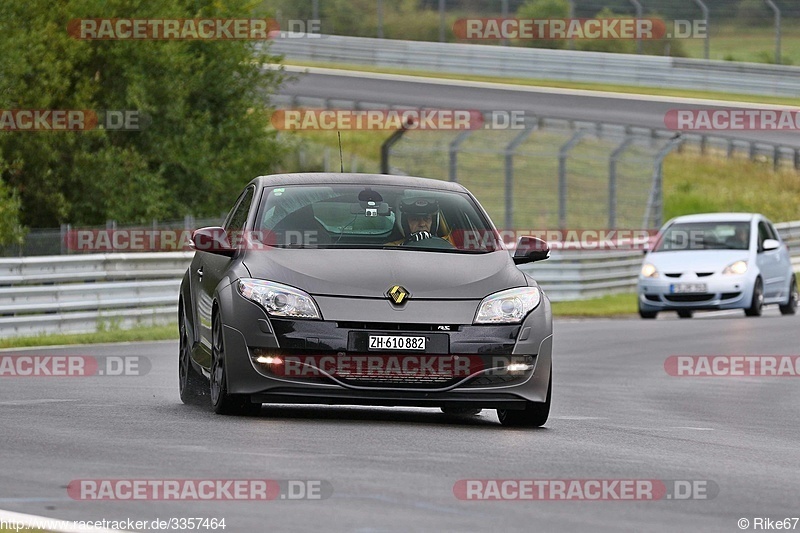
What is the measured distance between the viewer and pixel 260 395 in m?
9.60

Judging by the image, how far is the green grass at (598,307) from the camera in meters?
26.9

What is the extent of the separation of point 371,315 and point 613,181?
22399mm

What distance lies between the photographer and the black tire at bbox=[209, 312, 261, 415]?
9.74 metres

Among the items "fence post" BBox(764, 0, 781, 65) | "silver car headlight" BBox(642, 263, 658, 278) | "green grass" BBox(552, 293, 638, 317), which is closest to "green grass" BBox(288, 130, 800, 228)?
"green grass" BBox(552, 293, 638, 317)

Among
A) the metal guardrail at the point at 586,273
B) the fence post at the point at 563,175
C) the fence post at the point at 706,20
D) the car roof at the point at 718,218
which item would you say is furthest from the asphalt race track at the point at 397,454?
the fence post at the point at 706,20

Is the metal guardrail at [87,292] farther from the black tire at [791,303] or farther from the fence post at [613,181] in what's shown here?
the fence post at [613,181]

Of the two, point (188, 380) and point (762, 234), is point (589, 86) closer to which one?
point (762, 234)

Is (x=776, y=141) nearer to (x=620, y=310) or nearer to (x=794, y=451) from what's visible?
(x=620, y=310)

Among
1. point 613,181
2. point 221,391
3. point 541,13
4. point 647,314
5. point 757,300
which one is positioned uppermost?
point 541,13

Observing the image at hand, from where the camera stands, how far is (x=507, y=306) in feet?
31.9

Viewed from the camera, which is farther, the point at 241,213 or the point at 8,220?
the point at 8,220

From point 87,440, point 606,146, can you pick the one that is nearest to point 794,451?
point 87,440

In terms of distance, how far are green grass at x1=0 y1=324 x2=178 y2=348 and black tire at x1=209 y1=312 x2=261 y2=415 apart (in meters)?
8.30

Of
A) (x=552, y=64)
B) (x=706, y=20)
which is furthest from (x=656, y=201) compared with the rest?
(x=552, y=64)
